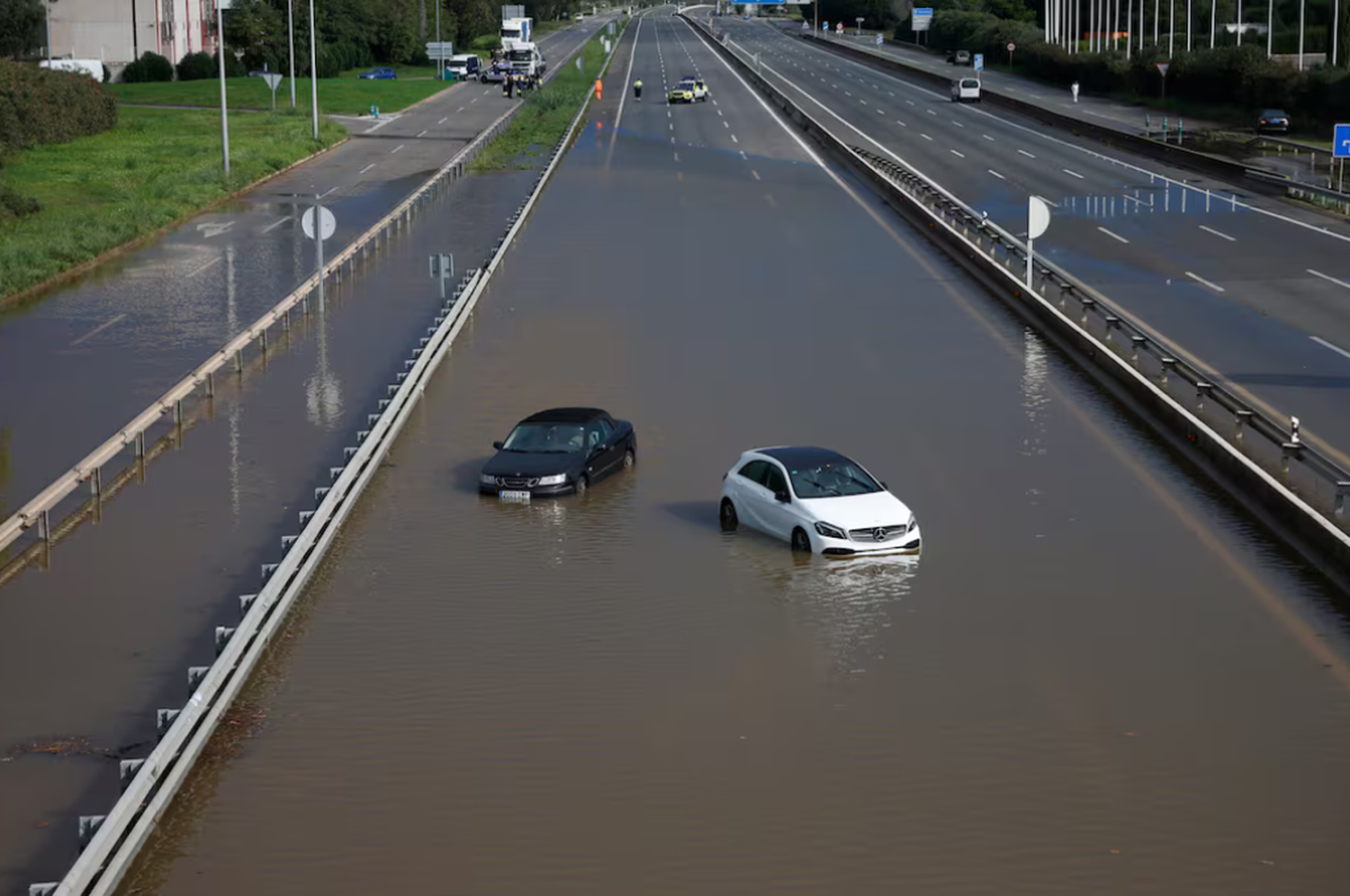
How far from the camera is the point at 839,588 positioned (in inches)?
835

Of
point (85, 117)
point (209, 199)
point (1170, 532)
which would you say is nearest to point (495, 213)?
point (209, 199)

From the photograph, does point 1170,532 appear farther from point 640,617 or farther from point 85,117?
point 85,117

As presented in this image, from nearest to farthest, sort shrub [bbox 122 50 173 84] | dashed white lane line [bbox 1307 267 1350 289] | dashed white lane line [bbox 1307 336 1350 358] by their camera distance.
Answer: dashed white lane line [bbox 1307 336 1350 358] < dashed white lane line [bbox 1307 267 1350 289] < shrub [bbox 122 50 173 84]

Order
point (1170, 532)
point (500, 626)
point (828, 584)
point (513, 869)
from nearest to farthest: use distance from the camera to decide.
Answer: point (513, 869) < point (500, 626) < point (828, 584) < point (1170, 532)

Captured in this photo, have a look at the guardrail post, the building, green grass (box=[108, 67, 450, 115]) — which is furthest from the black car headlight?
the building

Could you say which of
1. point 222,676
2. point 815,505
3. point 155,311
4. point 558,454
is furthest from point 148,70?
point 222,676

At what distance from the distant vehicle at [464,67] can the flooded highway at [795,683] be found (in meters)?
100

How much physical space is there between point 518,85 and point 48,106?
38982 millimetres

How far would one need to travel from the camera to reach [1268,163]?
72500 mm

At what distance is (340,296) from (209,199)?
2068cm

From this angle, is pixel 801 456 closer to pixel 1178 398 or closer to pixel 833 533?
pixel 833 533

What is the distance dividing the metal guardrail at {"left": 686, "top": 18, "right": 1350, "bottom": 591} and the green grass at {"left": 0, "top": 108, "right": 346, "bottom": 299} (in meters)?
23.8

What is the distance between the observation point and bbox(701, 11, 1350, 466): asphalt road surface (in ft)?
112

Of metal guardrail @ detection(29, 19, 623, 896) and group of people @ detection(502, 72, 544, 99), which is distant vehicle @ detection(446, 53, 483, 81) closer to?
group of people @ detection(502, 72, 544, 99)
